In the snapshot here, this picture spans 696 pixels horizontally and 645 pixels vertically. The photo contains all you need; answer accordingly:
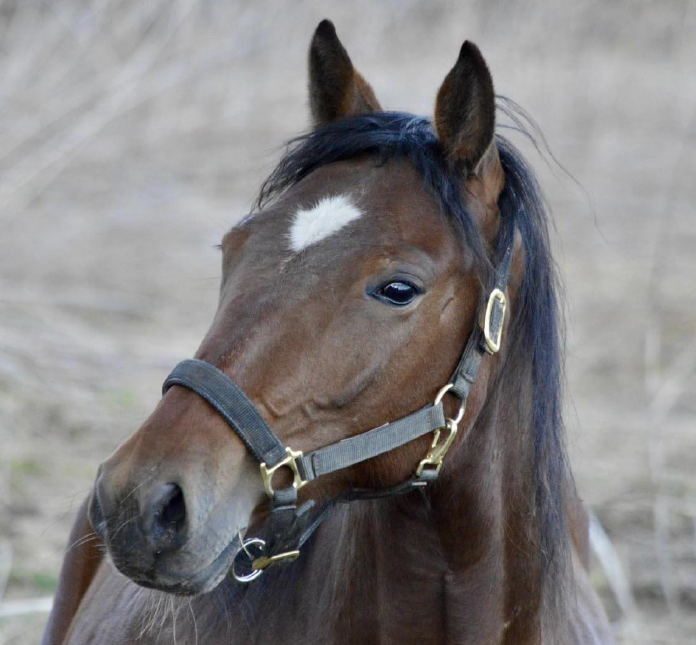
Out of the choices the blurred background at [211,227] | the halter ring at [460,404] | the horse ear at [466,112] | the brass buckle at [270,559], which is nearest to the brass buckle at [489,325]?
the halter ring at [460,404]

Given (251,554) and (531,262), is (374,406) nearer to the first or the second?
(251,554)

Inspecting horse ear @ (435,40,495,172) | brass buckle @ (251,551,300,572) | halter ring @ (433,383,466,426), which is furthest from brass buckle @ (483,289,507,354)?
brass buckle @ (251,551,300,572)

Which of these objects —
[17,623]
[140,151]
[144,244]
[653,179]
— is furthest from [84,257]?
[653,179]

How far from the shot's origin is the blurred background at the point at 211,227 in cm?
501

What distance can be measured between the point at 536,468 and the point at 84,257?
266 inches

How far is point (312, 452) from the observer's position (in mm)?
1760

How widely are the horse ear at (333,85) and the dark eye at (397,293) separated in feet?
1.99

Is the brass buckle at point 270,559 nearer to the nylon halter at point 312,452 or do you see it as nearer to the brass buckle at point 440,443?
the nylon halter at point 312,452

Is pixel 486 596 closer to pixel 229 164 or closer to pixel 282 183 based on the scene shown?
pixel 282 183

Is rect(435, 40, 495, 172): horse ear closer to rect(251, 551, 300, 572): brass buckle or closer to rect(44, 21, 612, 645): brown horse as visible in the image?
rect(44, 21, 612, 645): brown horse

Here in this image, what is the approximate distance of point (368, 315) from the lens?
1755 millimetres

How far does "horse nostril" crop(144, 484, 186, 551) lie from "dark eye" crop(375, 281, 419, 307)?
21.2 inches

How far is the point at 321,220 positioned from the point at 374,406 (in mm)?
389

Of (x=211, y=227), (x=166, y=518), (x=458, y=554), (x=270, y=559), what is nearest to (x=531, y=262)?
(x=458, y=554)
